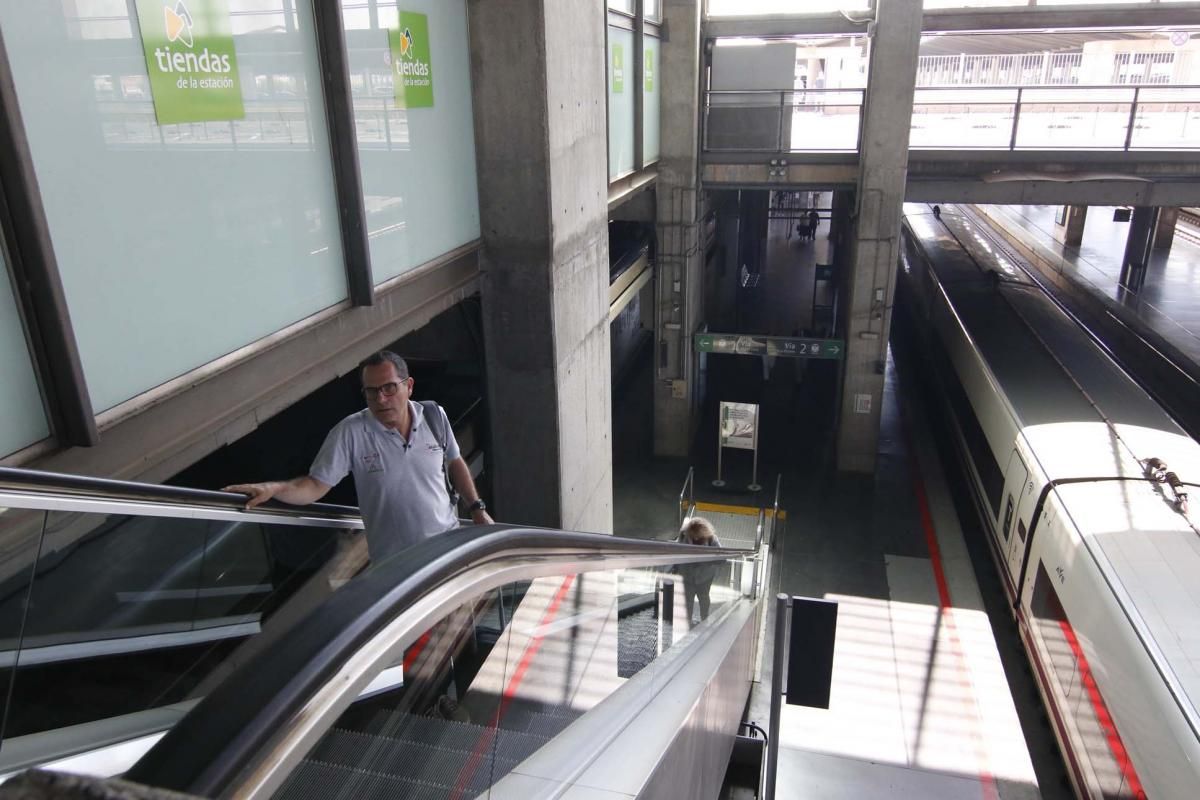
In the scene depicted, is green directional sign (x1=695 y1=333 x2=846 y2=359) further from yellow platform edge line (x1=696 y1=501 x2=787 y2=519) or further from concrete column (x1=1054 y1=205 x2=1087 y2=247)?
concrete column (x1=1054 y1=205 x2=1087 y2=247)

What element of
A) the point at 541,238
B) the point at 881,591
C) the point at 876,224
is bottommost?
the point at 881,591

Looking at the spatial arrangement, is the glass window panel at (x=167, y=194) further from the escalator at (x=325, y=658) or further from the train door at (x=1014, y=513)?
the train door at (x=1014, y=513)

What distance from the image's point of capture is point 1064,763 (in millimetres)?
7430

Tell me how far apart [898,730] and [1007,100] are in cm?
995

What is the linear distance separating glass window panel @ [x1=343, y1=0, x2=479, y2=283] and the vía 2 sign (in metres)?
0.93

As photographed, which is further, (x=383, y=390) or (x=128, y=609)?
(x=383, y=390)

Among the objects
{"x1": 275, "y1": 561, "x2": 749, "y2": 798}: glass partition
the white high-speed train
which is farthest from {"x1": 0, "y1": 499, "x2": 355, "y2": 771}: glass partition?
the white high-speed train

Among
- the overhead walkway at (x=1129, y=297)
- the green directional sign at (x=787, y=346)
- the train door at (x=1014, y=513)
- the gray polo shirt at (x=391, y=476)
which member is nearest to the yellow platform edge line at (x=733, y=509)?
the green directional sign at (x=787, y=346)

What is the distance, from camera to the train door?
8617mm

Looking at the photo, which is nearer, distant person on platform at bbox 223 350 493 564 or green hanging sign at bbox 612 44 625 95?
distant person on platform at bbox 223 350 493 564

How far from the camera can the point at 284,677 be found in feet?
3.53

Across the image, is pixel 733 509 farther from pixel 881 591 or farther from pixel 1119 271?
pixel 1119 271

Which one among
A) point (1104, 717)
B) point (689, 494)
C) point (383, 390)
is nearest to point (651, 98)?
point (689, 494)

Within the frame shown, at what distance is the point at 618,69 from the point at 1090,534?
7.11m
